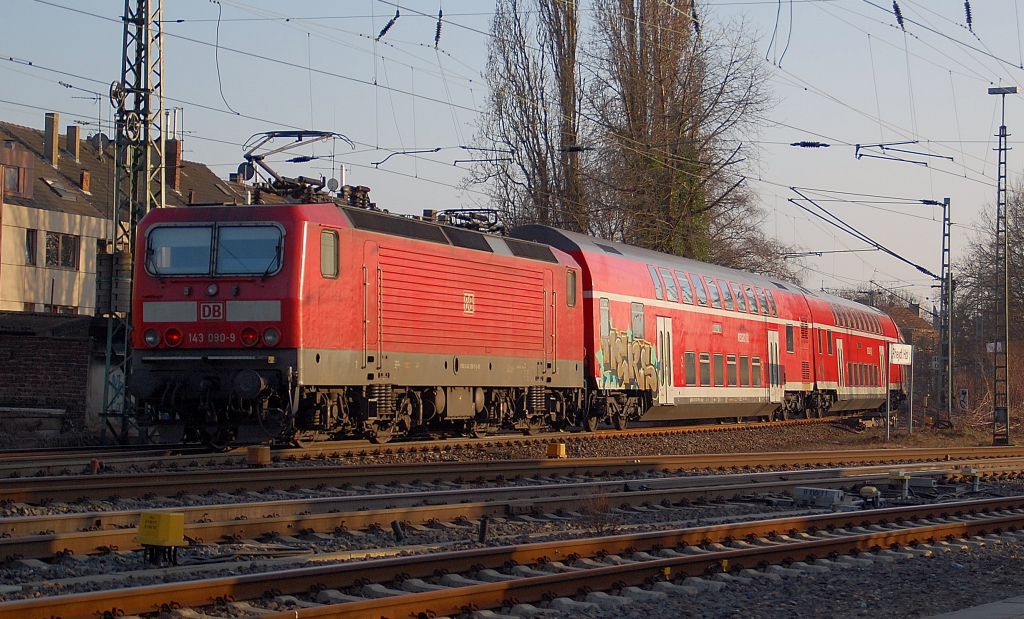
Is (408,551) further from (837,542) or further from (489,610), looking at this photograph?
(837,542)

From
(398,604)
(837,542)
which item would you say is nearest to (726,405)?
(837,542)

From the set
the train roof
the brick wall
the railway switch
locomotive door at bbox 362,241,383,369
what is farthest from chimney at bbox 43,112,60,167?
the railway switch

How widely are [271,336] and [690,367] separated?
523 inches

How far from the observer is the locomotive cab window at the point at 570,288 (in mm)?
22208

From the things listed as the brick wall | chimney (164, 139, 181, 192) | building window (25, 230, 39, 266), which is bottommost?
the brick wall

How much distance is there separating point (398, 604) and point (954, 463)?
16.6 m

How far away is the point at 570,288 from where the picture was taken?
2238 centimetres

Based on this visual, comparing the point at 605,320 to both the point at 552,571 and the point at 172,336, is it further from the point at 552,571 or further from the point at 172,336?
the point at 552,571

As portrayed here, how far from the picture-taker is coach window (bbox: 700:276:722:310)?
91.5ft

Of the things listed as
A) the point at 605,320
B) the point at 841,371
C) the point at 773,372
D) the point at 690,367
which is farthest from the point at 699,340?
the point at 841,371

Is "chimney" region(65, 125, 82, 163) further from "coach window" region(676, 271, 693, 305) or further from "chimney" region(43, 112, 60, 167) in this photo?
"coach window" region(676, 271, 693, 305)

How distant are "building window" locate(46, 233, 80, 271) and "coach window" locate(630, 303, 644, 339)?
2894 cm

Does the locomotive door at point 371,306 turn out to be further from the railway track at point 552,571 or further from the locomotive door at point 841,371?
the locomotive door at point 841,371

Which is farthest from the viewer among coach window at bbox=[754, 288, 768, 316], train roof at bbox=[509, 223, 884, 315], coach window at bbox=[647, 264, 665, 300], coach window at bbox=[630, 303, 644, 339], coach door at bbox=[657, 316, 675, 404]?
coach window at bbox=[754, 288, 768, 316]
